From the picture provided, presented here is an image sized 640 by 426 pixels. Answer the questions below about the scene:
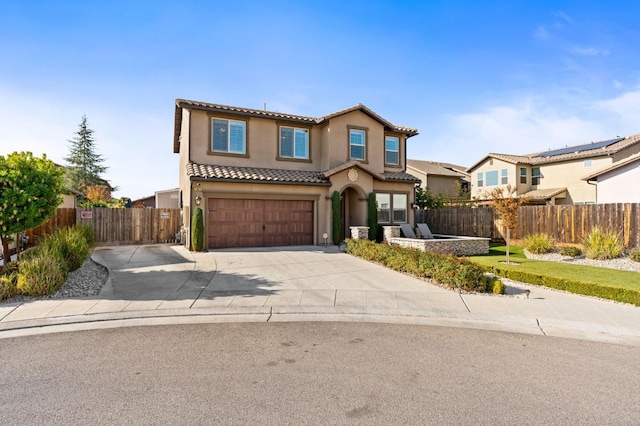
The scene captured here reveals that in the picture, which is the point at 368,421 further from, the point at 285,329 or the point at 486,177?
the point at 486,177

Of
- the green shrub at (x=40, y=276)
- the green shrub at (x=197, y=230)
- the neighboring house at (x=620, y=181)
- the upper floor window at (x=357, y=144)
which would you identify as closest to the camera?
the green shrub at (x=40, y=276)

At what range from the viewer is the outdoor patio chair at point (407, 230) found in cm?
1886

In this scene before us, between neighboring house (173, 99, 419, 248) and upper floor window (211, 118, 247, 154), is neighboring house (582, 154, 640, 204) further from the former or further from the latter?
upper floor window (211, 118, 247, 154)

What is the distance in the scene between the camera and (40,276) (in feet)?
26.6

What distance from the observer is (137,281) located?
378 inches

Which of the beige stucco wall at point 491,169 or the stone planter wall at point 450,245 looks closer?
A: the stone planter wall at point 450,245

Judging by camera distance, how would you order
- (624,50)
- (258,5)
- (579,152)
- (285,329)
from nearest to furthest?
(285,329) < (258,5) < (624,50) < (579,152)

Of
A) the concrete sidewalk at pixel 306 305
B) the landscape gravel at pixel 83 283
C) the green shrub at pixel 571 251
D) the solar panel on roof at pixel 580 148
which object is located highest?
the solar panel on roof at pixel 580 148

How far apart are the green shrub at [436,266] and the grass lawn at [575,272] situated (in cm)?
215

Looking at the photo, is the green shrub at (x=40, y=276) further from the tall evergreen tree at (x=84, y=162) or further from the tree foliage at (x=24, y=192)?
the tall evergreen tree at (x=84, y=162)

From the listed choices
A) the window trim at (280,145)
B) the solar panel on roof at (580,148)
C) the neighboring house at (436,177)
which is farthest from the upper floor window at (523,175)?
the window trim at (280,145)

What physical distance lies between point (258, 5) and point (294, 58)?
3148mm

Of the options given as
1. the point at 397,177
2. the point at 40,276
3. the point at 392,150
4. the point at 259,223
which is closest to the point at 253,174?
the point at 259,223

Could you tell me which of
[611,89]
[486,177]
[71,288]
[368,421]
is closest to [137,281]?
[71,288]
